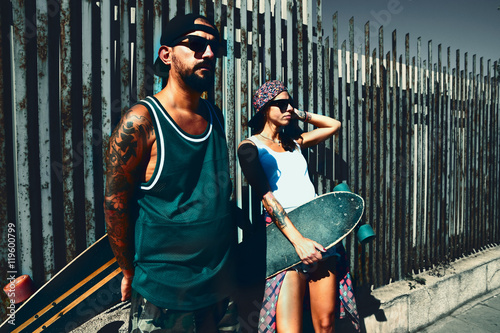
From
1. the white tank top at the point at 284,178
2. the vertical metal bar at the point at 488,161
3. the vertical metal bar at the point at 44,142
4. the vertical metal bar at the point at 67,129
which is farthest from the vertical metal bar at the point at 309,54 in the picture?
the vertical metal bar at the point at 488,161

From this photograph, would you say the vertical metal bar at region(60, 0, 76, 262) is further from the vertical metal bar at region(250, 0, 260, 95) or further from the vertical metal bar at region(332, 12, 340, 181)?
the vertical metal bar at region(332, 12, 340, 181)

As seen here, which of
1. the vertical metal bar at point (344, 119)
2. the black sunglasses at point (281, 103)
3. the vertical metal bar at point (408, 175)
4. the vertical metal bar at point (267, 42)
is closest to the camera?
the black sunglasses at point (281, 103)

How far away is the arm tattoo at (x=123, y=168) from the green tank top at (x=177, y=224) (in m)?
0.05

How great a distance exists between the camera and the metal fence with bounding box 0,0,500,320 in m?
1.78

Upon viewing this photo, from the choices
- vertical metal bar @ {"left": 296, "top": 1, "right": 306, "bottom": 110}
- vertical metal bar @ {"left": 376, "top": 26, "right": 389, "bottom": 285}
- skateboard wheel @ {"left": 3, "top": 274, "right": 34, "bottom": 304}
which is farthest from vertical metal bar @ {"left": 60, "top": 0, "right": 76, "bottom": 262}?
vertical metal bar @ {"left": 376, "top": 26, "right": 389, "bottom": 285}

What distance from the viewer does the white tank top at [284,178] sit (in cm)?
210

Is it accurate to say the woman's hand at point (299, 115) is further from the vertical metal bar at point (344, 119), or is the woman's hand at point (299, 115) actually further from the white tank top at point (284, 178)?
the vertical metal bar at point (344, 119)

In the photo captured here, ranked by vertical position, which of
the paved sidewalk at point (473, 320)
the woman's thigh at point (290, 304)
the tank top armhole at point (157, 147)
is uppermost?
the tank top armhole at point (157, 147)

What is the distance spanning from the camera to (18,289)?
5.63 ft

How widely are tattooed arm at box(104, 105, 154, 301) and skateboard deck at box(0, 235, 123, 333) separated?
429mm

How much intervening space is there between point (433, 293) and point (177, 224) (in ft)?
11.9

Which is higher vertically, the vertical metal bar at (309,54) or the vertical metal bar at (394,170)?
the vertical metal bar at (309,54)

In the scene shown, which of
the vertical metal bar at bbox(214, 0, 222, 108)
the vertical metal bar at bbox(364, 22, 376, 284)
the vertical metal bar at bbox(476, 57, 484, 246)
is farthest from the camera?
the vertical metal bar at bbox(476, 57, 484, 246)

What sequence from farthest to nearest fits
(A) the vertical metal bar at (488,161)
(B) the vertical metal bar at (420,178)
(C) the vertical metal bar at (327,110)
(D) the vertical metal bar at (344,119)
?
(A) the vertical metal bar at (488,161) → (B) the vertical metal bar at (420,178) → (D) the vertical metal bar at (344,119) → (C) the vertical metal bar at (327,110)
